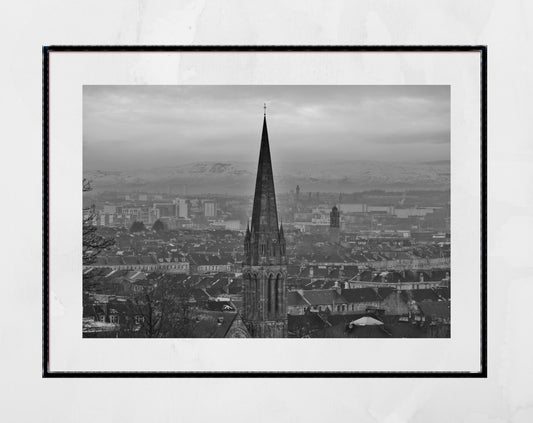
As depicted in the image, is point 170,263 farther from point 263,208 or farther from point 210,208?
point 263,208

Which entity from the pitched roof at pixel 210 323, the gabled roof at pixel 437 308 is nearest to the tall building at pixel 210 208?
the pitched roof at pixel 210 323

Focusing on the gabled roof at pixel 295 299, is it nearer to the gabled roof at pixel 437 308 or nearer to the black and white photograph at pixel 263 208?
the black and white photograph at pixel 263 208

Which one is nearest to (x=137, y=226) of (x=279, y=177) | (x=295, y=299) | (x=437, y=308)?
(x=279, y=177)

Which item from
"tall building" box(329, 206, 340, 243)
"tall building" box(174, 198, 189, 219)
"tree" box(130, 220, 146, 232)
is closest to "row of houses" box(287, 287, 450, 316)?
"tall building" box(329, 206, 340, 243)

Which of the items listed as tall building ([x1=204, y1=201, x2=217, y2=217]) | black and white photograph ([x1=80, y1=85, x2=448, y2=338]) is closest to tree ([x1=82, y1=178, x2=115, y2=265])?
black and white photograph ([x1=80, y1=85, x2=448, y2=338])

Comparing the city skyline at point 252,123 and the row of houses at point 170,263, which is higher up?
the city skyline at point 252,123

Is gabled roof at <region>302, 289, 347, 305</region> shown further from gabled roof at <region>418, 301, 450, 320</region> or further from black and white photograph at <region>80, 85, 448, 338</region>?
gabled roof at <region>418, 301, 450, 320</region>

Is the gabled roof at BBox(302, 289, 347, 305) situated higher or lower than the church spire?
lower

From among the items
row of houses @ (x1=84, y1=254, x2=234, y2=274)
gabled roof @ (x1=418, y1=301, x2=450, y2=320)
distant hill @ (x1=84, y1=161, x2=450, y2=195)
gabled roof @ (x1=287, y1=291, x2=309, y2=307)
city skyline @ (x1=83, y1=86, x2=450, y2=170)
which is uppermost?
city skyline @ (x1=83, y1=86, x2=450, y2=170)
